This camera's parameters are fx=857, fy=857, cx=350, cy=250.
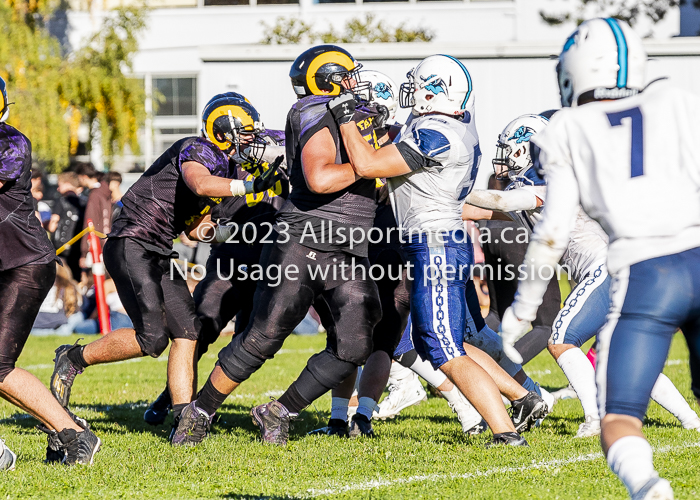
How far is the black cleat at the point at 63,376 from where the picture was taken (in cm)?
525

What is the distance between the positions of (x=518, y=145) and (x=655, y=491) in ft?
10.7

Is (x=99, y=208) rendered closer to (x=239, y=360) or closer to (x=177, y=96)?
(x=239, y=360)

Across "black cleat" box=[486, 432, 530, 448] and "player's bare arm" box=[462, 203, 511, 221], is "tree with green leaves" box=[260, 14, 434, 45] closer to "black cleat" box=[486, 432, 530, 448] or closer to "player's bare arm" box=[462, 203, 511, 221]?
"player's bare arm" box=[462, 203, 511, 221]

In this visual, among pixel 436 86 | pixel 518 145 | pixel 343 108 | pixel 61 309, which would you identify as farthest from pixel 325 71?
pixel 61 309

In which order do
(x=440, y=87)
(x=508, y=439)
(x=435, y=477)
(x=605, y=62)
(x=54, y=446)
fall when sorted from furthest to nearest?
(x=440, y=87) → (x=508, y=439) → (x=54, y=446) → (x=435, y=477) → (x=605, y=62)

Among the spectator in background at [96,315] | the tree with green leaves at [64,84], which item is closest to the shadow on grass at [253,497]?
the spectator in background at [96,315]

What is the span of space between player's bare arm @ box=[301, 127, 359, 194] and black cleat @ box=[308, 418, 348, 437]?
164cm

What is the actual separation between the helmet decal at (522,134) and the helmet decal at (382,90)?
820 mm

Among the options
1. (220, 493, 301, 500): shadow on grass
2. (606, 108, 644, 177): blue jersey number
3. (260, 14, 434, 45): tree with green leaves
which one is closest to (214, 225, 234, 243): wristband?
(220, 493, 301, 500): shadow on grass

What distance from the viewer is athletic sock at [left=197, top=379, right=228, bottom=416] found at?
4.71 metres

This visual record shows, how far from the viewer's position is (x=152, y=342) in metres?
4.98

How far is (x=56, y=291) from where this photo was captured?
12.0m

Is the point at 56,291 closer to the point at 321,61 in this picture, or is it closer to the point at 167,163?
the point at 167,163

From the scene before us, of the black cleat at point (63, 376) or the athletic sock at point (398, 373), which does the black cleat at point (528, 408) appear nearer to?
the athletic sock at point (398, 373)
